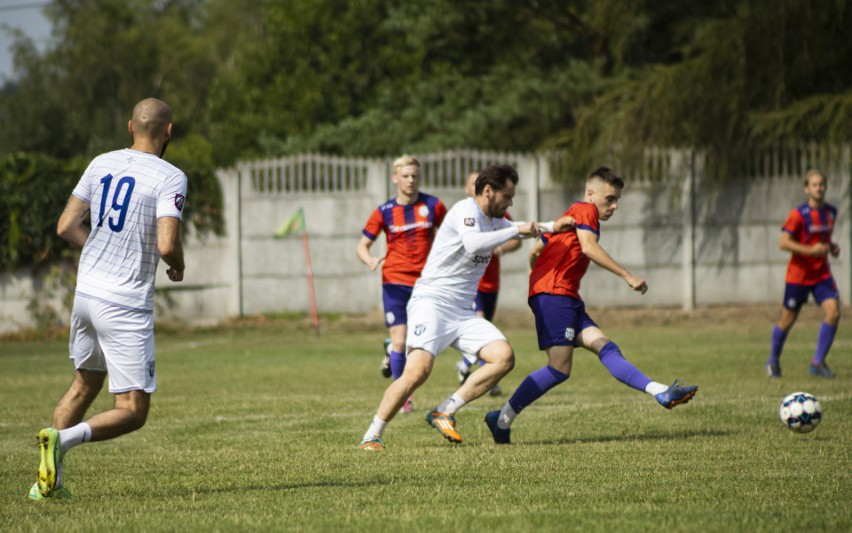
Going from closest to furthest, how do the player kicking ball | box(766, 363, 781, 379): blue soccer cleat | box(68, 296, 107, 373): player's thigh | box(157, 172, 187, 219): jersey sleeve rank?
box(157, 172, 187, 219): jersey sleeve
box(68, 296, 107, 373): player's thigh
the player kicking ball
box(766, 363, 781, 379): blue soccer cleat

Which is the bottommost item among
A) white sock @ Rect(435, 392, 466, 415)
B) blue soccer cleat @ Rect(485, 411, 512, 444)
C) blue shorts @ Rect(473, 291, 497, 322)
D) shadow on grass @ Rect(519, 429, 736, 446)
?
shadow on grass @ Rect(519, 429, 736, 446)

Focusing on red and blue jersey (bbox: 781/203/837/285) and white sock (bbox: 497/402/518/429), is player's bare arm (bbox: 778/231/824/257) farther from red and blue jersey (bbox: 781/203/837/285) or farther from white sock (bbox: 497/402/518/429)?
white sock (bbox: 497/402/518/429)

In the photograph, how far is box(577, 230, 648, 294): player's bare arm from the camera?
8159 millimetres

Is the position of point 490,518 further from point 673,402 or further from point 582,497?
point 673,402

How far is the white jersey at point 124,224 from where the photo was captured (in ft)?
21.0

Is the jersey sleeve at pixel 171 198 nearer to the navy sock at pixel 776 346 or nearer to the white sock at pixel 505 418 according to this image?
the white sock at pixel 505 418

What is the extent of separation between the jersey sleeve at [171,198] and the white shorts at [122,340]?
22.4 inches

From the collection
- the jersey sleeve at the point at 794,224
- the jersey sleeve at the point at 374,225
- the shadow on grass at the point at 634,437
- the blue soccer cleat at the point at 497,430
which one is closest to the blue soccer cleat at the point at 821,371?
the jersey sleeve at the point at 794,224

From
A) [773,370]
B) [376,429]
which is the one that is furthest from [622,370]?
[773,370]

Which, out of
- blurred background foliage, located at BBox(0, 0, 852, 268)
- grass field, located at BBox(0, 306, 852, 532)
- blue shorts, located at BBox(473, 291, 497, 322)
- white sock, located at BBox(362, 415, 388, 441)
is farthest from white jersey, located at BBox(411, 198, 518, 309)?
blurred background foliage, located at BBox(0, 0, 852, 268)

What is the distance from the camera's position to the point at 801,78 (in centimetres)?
2323

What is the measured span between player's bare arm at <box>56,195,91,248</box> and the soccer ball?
5045 millimetres

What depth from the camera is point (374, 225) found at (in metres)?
11.5

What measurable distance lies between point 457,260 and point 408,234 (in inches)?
106
